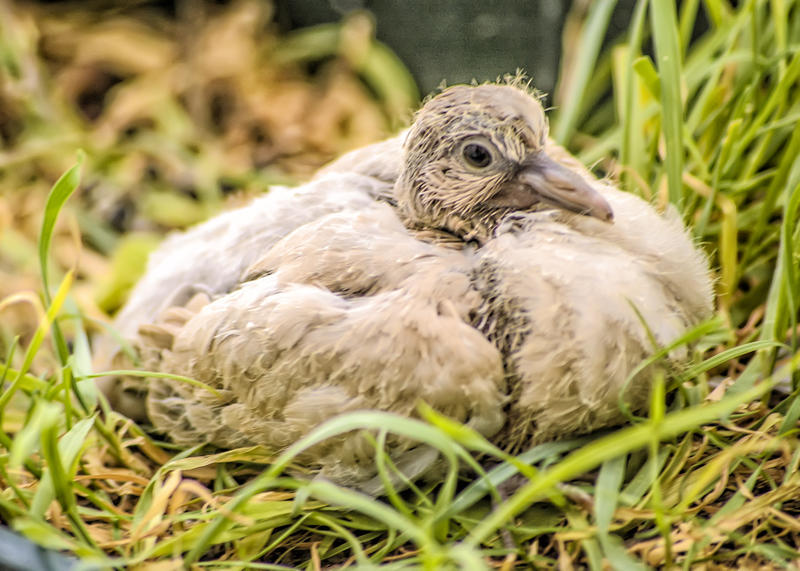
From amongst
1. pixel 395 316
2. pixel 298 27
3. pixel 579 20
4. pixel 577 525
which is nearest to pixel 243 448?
pixel 395 316

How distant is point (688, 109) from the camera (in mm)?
1644

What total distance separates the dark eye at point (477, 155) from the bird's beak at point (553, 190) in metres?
0.04

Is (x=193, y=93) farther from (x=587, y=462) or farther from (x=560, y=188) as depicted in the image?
(x=587, y=462)

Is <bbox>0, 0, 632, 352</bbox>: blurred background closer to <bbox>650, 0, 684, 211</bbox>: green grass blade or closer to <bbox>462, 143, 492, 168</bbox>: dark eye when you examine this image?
<bbox>650, 0, 684, 211</bbox>: green grass blade

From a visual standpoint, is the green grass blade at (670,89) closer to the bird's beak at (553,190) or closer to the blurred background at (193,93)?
the bird's beak at (553,190)

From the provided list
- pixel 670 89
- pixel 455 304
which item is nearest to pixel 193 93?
pixel 670 89

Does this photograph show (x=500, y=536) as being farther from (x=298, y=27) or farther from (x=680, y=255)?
(x=298, y=27)

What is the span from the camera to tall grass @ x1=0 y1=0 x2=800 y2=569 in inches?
34.4

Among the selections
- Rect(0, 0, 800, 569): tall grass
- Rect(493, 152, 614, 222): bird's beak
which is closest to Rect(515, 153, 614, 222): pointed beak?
Rect(493, 152, 614, 222): bird's beak

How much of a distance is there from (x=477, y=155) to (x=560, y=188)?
0.36 ft

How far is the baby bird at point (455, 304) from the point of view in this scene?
3.03ft

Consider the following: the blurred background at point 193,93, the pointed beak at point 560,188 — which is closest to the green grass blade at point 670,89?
the pointed beak at point 560,188

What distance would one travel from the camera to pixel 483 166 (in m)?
1.04

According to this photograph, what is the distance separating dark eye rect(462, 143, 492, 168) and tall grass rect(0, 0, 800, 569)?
0.31 m
